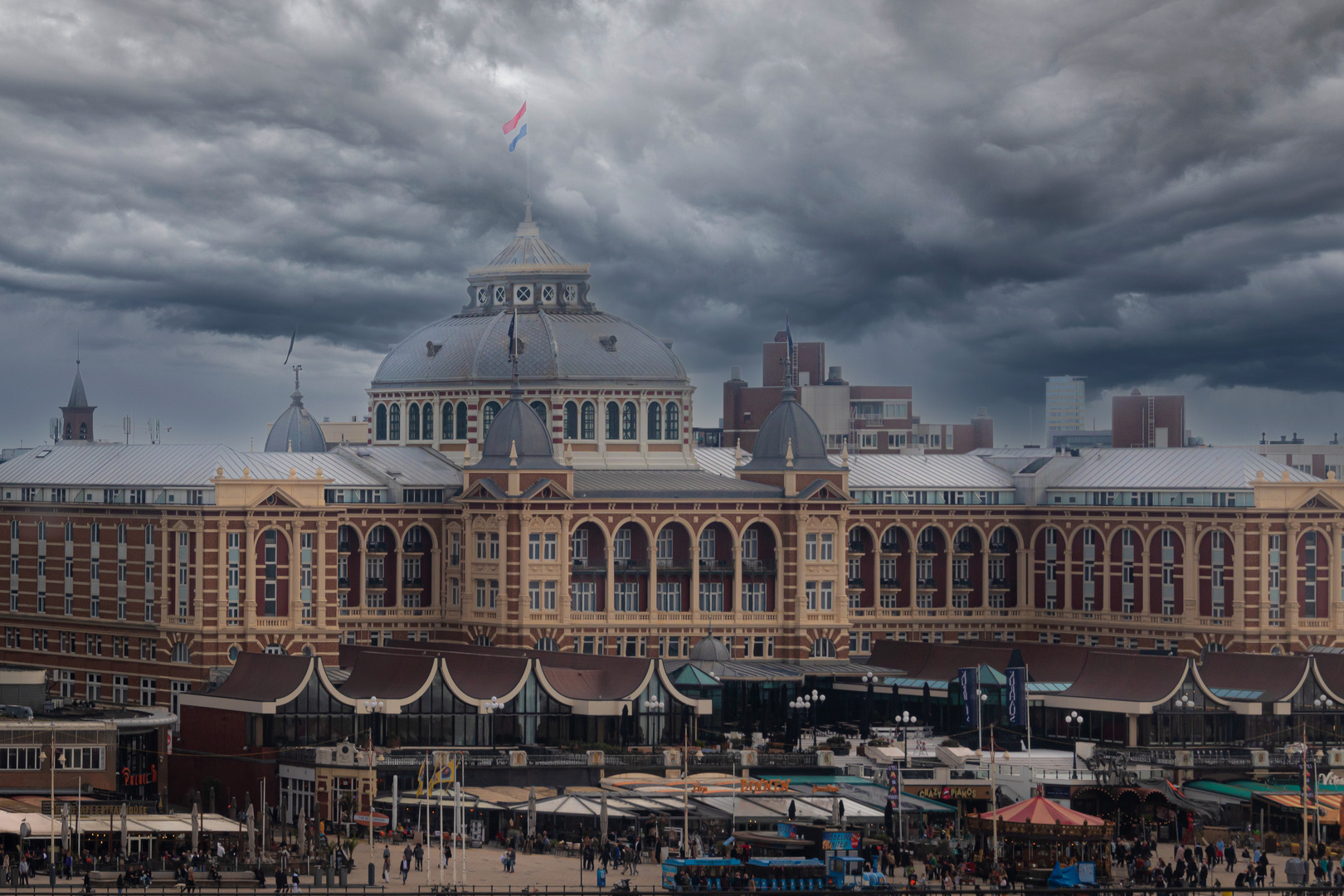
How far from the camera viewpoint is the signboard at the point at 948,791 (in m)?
190

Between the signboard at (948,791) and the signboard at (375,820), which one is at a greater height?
the signboard at (948,791)

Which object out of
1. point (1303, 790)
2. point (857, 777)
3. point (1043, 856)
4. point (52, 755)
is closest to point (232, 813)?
point (52, 755)

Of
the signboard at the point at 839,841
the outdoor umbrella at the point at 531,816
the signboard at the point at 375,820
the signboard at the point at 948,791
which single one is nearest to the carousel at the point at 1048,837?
the signboard at the point at 839,841

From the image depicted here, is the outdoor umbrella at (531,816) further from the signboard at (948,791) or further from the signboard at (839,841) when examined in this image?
the signboard at (948,791)

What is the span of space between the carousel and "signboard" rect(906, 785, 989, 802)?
14.6 meters

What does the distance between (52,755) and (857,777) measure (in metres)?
50.3

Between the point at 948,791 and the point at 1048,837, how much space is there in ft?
59.3

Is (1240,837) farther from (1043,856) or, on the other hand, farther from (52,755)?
(52,755)

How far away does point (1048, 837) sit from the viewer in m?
172

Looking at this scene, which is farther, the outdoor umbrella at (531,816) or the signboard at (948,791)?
the signboard at (948,791)

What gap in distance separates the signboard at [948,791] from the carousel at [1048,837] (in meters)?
14.6

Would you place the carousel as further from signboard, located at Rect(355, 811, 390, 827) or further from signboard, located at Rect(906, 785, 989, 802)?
signboard, located at Rect(355, 811, 390, 827)

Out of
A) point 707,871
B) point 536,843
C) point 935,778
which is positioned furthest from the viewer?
point 935,778

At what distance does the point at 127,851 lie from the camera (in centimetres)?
17138
